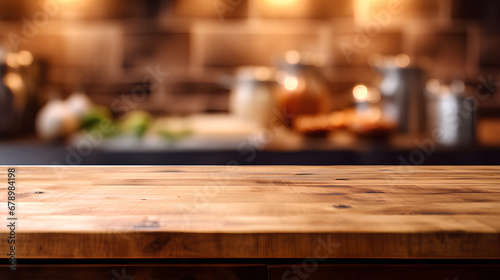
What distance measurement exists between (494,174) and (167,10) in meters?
1.53

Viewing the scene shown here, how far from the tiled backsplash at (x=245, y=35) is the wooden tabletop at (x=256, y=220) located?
55.2 inches

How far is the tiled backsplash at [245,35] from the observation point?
1.95m

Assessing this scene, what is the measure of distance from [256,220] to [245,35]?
1625mm

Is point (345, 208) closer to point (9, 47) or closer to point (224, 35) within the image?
point (224, 35)

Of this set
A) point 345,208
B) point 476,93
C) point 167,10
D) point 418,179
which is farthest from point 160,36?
point 345,208

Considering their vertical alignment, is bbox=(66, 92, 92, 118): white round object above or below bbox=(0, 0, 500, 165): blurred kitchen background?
below

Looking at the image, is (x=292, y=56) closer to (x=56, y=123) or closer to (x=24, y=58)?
(x=56, y=123)

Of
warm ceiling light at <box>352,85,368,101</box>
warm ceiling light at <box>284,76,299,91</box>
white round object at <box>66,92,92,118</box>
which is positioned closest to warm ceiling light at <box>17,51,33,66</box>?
white round object at <box>66,92,92,118</box>

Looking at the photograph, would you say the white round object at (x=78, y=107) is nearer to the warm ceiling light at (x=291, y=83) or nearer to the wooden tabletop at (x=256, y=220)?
the warm ceiling light at (x=291, y=83)

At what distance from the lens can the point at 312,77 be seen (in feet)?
5.66

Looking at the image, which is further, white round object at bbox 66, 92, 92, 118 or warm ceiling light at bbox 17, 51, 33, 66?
warm ceiling light at bbox 17, 51, 33, 66

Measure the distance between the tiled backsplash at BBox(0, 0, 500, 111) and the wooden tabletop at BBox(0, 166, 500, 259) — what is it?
1401 mm

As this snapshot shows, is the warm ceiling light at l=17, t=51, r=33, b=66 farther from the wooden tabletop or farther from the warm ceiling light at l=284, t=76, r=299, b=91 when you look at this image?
the wooden tabletop

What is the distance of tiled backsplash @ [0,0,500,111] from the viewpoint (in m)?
1.95
